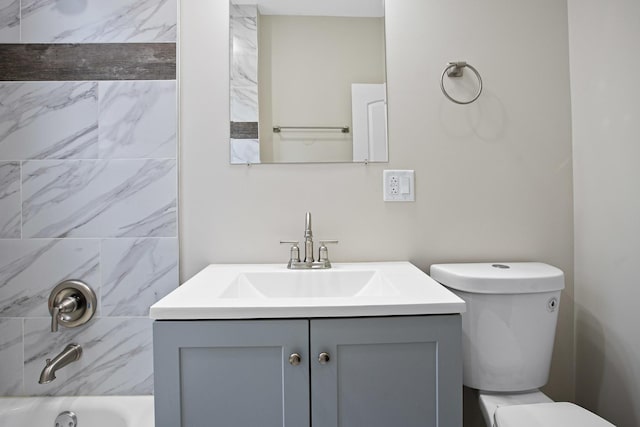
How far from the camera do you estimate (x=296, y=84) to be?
4.34ft

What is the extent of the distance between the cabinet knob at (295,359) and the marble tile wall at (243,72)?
2.55 ft

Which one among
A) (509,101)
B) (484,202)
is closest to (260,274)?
(484,202)

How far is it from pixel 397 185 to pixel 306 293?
53 centimetres

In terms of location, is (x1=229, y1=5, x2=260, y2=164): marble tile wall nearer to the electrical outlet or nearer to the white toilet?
the electrical outlet

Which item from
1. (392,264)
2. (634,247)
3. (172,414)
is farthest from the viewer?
(392,264)

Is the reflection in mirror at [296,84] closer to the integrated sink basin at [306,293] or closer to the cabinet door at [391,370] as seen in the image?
the integrated sink basin at [306,293]

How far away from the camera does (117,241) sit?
51.4 inches

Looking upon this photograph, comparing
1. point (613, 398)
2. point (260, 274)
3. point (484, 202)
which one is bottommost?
point (613, 398)

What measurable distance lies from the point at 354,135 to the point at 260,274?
63 centimetres

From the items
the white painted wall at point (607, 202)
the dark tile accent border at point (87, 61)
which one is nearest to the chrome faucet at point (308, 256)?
the dark tile accent border at point (87, 61)

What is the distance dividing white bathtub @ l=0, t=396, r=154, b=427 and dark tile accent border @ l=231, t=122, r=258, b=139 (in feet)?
3.40

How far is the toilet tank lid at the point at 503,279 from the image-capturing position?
3.53 feet

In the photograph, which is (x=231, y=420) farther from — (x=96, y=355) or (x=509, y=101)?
(x=509, y=101)

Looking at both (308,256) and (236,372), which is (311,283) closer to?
(308,256)
